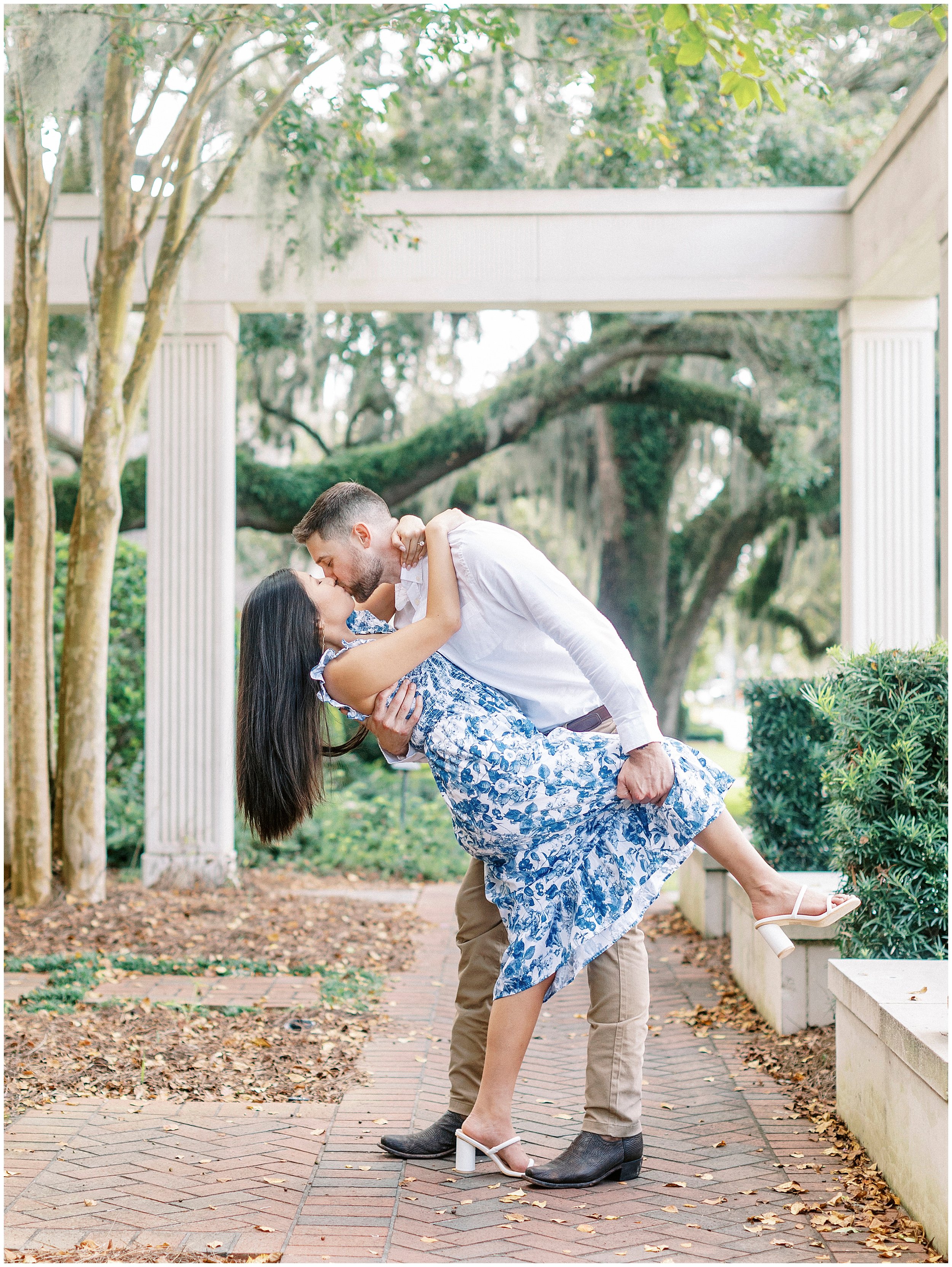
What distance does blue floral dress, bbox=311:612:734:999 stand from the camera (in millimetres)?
2596

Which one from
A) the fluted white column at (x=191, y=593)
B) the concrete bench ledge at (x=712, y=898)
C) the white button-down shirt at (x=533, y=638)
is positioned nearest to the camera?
the white button-down shirt at (x=533, y=638)

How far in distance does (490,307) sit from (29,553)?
295cm

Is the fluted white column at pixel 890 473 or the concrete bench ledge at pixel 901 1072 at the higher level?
the fluted white column at pixel 890 473

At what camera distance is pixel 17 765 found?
19.0ft

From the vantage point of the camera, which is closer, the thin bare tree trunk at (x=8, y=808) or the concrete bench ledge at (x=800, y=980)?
the concrete bench ledge at (x=800, y=980)

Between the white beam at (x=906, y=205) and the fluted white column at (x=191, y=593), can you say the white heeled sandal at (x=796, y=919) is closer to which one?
the white beam at (x=906, y=205)

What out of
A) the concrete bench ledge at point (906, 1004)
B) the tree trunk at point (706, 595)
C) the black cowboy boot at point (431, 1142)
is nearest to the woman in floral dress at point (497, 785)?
the black cowboy boot at point (431, 1142)

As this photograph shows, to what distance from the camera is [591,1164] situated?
2.65 meters

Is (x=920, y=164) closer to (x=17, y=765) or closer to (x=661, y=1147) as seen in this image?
(x=661, y=1147)

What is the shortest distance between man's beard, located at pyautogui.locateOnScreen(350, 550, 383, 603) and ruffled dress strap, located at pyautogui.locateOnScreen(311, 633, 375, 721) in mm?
174

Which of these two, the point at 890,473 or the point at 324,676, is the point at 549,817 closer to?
the point at 324,676

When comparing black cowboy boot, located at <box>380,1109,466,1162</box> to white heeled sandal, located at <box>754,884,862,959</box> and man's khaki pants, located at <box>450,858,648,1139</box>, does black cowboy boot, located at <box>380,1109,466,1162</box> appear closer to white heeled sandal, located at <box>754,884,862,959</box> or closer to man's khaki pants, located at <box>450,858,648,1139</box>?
man's khaki pants, located at <box>450,858,648,1139</box>

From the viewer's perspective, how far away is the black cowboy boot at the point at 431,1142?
2859 millimetres

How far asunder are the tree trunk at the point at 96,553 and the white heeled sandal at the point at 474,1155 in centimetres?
373
